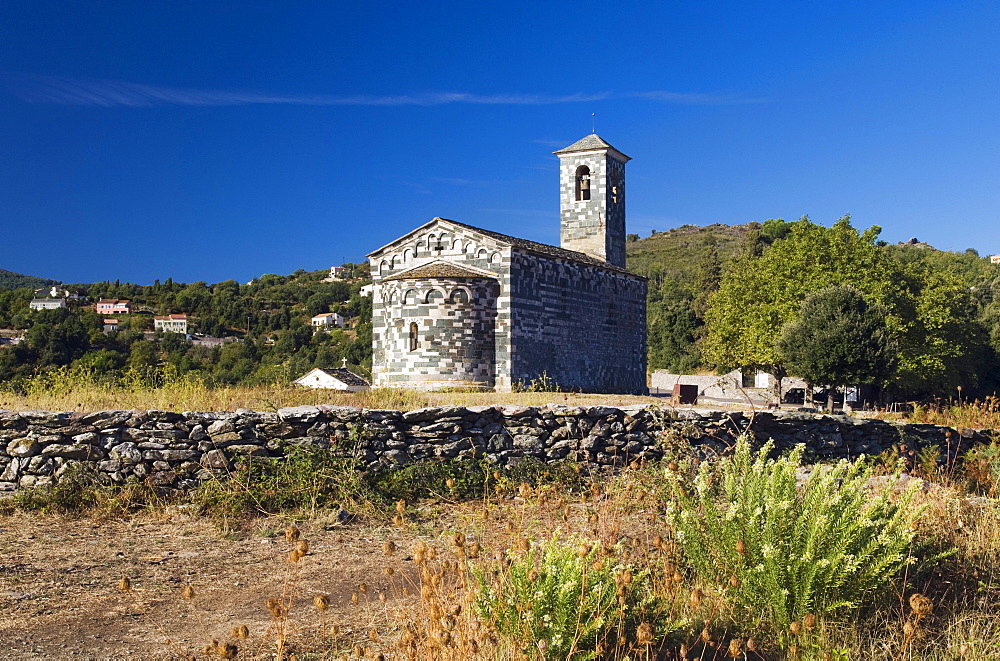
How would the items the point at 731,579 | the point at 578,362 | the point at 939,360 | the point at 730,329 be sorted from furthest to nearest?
the point at 730,329 → the point at 939,360 → the point at 578,362 → the point at 731,579

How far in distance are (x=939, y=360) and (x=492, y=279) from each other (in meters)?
21.7

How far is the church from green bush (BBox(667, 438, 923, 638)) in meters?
18.2

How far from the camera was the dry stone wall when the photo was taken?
8977mm

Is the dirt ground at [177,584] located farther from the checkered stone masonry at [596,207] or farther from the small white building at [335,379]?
the checkered stone masonry at [596,207]

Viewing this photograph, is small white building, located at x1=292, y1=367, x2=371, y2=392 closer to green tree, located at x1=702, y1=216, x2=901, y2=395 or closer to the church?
the church

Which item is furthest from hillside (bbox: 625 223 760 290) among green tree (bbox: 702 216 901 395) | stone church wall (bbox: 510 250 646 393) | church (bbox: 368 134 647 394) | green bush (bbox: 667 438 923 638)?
green bush (bbox: 667 438 923 638)

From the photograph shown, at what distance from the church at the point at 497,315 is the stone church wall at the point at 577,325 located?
0.04 meters

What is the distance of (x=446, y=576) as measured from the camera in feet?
18.9

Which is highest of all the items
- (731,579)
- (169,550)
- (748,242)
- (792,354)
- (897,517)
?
(748,242)

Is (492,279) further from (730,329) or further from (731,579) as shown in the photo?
(731,579)

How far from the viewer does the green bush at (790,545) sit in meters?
4.67

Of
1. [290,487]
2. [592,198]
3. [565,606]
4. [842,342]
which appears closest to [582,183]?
[592,198]

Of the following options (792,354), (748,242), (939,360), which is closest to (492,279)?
(792,354)

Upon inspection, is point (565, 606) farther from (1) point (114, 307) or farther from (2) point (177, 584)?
(1) point (114, 307)
